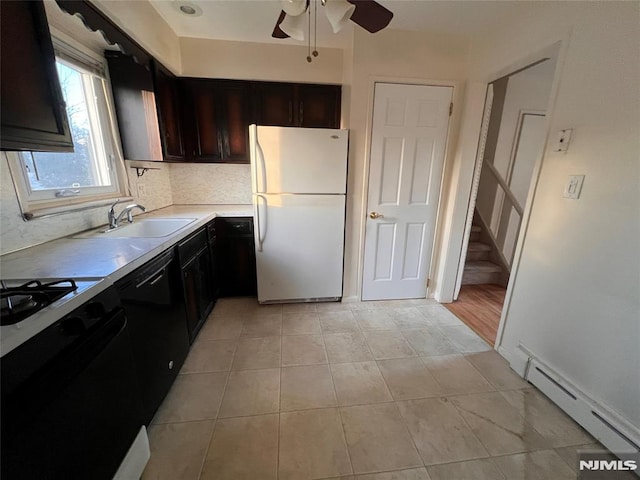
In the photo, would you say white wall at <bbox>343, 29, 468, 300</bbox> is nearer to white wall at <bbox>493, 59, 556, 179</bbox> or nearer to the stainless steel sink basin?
white wall at <bbox>493, 59, 556, 179</bbox>

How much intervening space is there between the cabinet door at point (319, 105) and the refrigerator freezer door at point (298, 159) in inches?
23.0

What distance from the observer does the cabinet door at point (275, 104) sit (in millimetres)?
2645

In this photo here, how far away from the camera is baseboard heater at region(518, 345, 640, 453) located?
124 centimetres

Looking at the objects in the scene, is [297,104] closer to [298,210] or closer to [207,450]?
[298,210]

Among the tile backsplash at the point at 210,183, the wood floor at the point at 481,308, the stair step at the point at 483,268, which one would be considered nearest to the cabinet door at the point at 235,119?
the tile backsplash at the point at 210,183

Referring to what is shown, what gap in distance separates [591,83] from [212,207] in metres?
3.06

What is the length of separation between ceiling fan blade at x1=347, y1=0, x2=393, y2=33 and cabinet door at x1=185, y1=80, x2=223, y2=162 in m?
1.85

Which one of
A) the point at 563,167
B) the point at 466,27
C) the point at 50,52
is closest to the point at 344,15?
the point at 50,52

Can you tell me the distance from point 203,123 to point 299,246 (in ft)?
5.23

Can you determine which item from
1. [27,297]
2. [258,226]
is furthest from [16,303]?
[258,226]

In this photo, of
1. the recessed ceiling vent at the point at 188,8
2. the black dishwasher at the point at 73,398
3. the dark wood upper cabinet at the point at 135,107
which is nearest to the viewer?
the black dishwasher at the point at 73,398

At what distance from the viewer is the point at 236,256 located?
2.64 metres

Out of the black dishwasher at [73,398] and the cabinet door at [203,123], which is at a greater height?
the cabinet door at [203,123]

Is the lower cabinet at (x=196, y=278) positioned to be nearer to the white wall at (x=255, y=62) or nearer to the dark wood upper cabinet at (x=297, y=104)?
the dark wood upper cabinet at (x=297, y=104)
